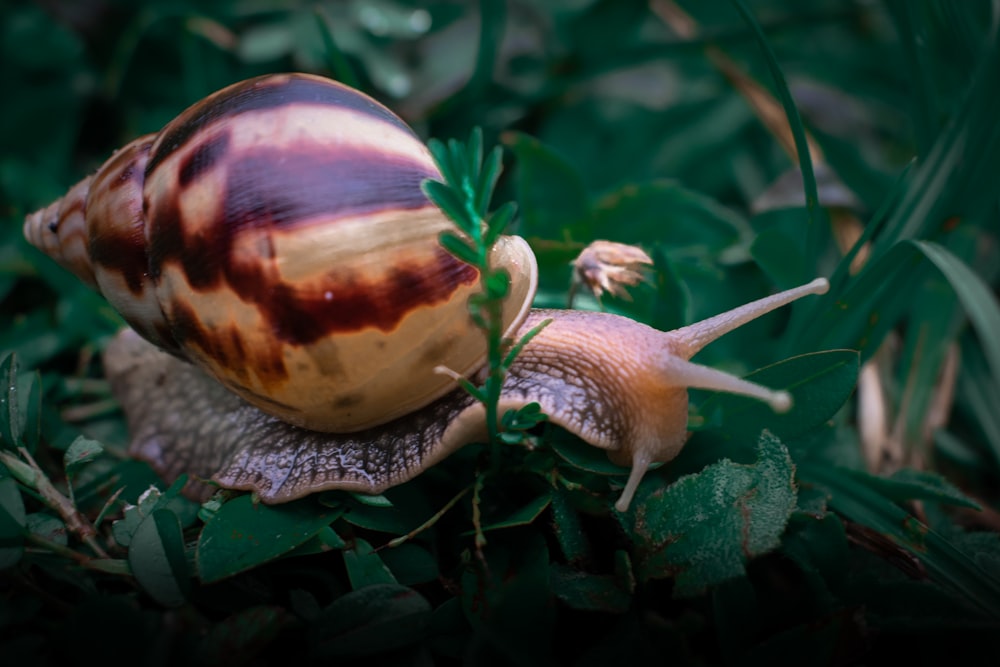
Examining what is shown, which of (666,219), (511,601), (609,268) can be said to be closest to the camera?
(511,601)

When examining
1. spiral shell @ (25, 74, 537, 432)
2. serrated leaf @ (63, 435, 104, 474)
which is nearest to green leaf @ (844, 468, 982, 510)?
spiral shell @ (25, 74, 537, 432)

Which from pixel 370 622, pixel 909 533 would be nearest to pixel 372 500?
pixel 370 622

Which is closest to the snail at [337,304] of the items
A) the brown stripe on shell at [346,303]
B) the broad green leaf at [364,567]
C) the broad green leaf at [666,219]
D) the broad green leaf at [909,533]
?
the brown stripe on shell at [346,303]

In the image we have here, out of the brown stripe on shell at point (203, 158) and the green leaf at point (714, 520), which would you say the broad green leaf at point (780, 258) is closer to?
the green leaf at point (714, 520)

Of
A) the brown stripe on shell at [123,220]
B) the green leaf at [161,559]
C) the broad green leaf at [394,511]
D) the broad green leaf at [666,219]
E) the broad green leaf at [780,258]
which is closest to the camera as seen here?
the green leaf at [161,559]

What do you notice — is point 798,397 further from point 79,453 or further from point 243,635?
A: point 79,453
